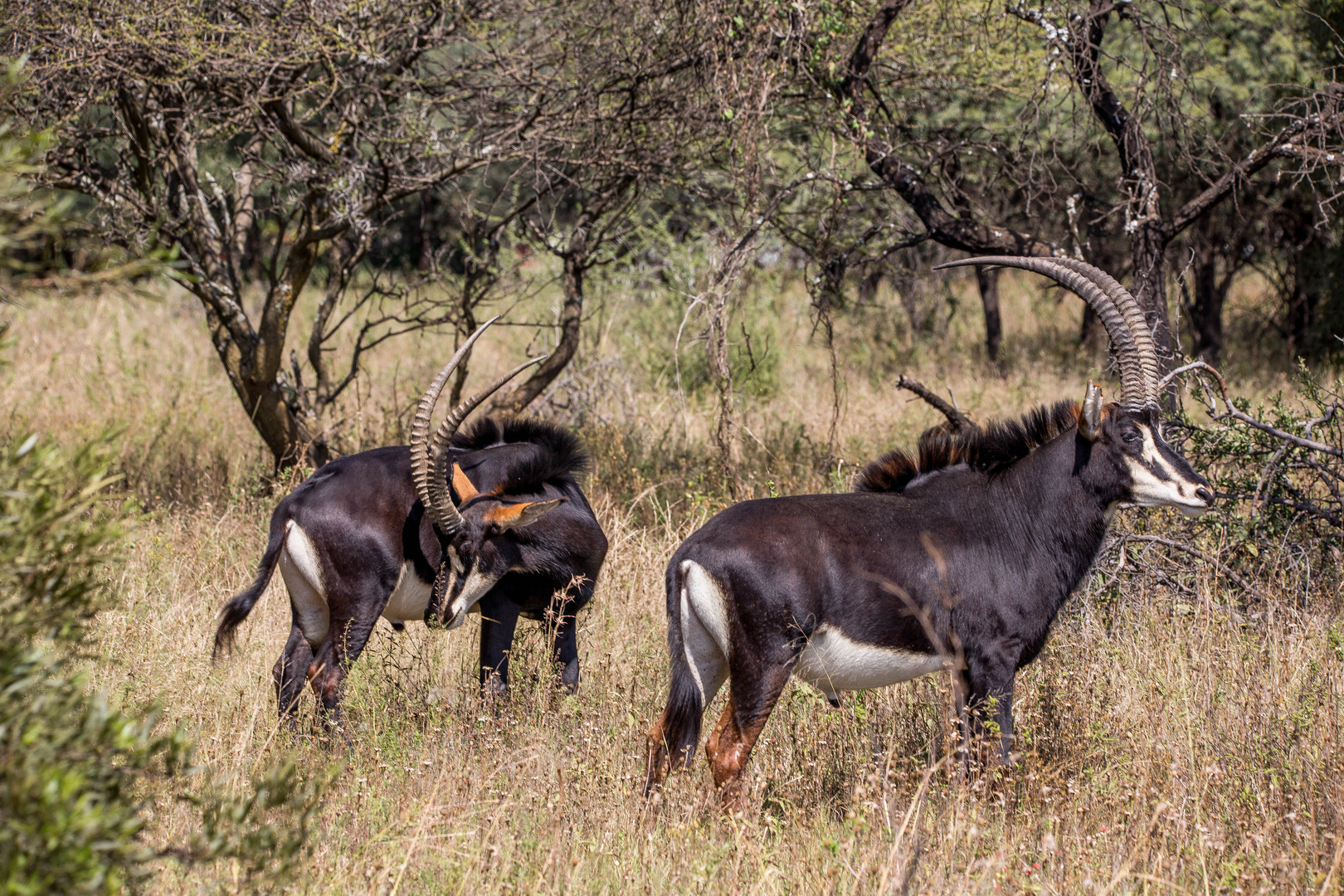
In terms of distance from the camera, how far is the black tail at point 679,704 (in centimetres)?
404

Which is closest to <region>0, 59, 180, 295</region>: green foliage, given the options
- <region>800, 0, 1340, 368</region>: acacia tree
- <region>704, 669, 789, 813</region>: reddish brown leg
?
<region>704, 669, 789, 813</region>: reddish brown leg

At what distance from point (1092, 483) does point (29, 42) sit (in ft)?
21.0

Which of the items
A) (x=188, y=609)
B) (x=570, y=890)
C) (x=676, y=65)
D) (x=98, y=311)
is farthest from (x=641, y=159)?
(x=98, y=311)

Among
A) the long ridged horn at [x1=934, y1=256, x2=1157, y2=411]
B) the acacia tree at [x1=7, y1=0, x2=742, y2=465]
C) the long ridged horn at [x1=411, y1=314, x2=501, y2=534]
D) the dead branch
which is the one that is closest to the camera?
the long ridged horn at [x1=934, y1=256, x2=1157, y2=411]

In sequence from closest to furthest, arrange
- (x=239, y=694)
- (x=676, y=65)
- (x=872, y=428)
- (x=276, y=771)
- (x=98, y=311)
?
(x=276, y=771) < (x=239, y=694) < (x=676, y=65) < (x=872, y=428) < (x=98, y=311)

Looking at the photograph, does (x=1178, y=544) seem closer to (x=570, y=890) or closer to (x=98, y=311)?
(x=570, y=890)

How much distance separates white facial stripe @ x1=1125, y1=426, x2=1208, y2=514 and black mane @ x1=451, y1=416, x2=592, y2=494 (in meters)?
2.73

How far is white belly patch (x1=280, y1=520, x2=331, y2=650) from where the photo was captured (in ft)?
16.8

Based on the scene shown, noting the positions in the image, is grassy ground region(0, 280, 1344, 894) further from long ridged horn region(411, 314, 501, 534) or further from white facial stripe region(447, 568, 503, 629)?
long ridged horn region(411, 314, 501, 534)

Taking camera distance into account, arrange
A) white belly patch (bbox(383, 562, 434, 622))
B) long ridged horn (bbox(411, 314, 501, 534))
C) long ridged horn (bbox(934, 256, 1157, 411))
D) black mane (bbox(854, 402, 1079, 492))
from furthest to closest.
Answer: white belly patch (bbox(383, 562, 434, 622))
long ridged horn (bbox(411, 314, 501, 534))
black mane (bbox(854, 402, 1079, 492))
long ridged horn (bbox(934, 256, 1157, 411))

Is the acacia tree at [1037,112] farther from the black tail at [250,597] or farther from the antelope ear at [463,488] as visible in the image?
the black tail at [250,597]

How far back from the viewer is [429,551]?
5273 millimetres

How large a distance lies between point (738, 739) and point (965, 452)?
1637 millimetres

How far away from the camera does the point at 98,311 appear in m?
15.5
